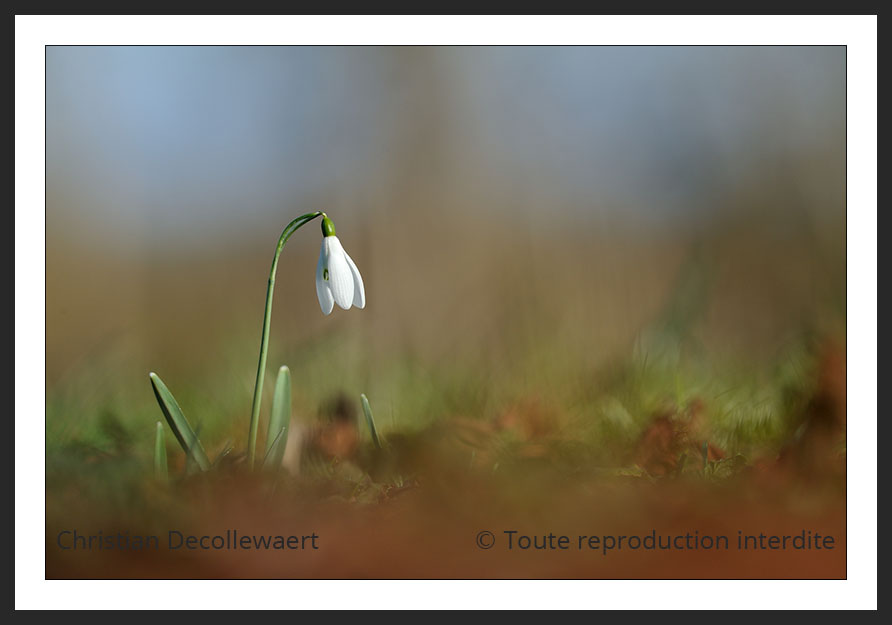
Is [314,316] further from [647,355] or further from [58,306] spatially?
[647,355]

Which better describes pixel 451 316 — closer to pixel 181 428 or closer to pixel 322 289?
pixel 322 289

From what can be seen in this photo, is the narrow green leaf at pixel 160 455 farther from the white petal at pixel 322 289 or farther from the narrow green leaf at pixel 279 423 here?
the white petal at pixel 322 289

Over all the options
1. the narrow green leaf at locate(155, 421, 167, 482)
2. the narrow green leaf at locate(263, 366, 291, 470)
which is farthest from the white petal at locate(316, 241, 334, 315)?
the narrow green leaf at locate(155, 421, 167, 482)

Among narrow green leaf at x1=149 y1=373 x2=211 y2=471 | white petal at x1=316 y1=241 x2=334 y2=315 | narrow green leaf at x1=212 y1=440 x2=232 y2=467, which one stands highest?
white petal at x1=316 y1=241 x2=334 y2=315

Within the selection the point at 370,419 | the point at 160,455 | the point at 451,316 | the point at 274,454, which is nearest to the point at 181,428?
the point at 160,455

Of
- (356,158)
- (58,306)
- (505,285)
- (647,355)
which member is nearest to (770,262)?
(647,355)

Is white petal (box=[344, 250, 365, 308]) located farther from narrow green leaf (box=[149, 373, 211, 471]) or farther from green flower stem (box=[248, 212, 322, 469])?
narrow green leaf (box=[149, 373, 211, 471])

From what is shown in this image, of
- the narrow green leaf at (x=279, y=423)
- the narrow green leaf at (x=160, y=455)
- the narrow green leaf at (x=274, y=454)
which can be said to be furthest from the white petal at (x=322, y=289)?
the narrow green leaf at (x=160, y=455)
